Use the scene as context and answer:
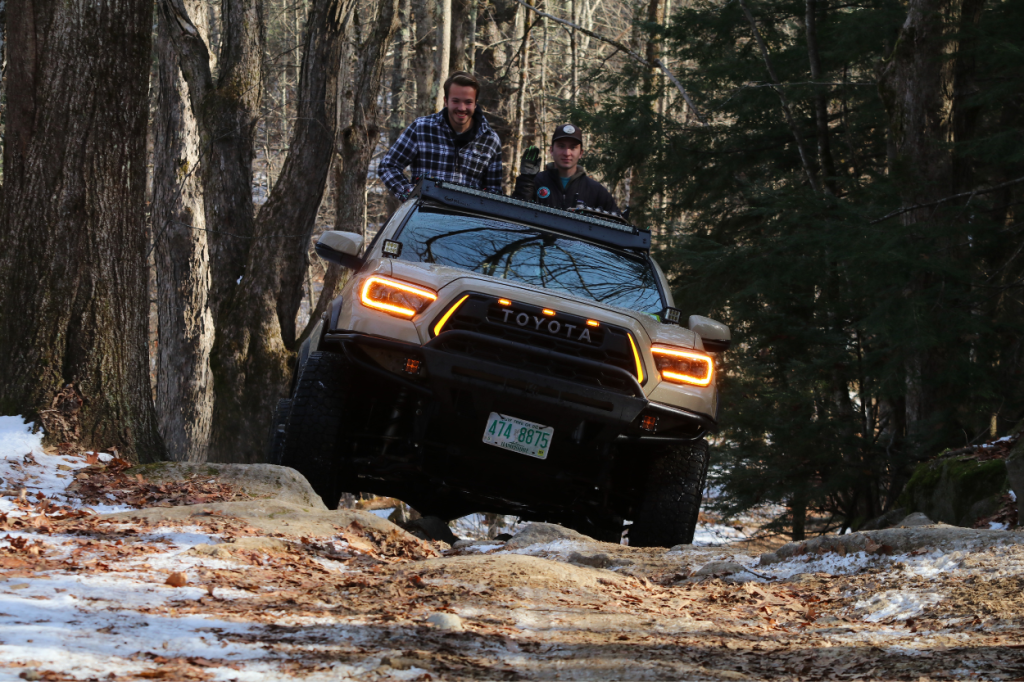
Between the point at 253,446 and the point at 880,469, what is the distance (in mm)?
7273

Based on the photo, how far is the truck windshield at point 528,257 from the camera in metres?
6.46

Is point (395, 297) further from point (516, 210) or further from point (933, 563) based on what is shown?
point (933, 563)

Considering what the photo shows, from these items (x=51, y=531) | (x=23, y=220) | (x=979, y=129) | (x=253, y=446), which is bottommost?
(x=253, y=446)

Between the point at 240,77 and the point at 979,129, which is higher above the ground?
the point at 979,129

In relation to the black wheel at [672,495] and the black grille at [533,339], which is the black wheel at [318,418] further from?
the black wheel at [672,495]

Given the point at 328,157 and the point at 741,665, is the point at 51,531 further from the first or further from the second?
the point at 328,157

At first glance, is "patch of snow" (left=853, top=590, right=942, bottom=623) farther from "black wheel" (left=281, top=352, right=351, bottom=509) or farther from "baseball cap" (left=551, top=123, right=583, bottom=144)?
"baseball cap" (left=551, top=123, right=583, bottom=144)

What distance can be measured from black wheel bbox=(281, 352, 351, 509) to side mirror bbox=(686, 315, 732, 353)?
2258 millimetres

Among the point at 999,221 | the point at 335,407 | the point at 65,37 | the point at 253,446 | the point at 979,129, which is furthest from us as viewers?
the point at 979,129

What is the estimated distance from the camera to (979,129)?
1250 centimetres

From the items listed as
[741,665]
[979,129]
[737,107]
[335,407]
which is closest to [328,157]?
[737,107]

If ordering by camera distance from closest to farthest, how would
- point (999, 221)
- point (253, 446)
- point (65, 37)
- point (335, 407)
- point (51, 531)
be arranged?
point (51, 531) < point (335, 407) < point (65, 37) < point (999, 221) < point (253, 446)

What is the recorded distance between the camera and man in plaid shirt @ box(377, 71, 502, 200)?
853 cm

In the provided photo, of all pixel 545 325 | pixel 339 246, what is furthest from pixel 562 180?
pixel 545 325
